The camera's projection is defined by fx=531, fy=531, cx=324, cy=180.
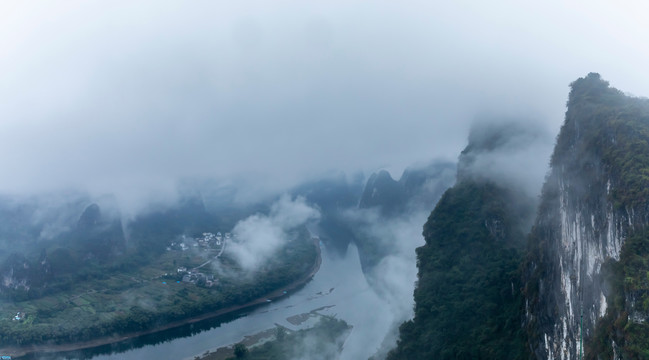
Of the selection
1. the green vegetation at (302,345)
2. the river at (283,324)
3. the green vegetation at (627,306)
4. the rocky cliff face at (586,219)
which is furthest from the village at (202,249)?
the green vegetation at (627,306)

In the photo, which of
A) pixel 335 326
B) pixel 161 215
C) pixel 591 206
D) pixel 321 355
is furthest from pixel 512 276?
pixel 161 215

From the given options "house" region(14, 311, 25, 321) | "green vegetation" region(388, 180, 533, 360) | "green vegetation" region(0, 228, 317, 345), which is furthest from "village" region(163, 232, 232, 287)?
"green vegetation" region(388, 180, 533, 360)

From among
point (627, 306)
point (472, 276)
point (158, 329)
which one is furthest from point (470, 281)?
point (158, 329)

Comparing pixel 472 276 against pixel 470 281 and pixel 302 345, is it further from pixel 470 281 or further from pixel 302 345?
pixel 302 345

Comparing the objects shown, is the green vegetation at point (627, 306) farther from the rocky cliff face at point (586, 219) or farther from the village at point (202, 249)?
the village at point (202, 249)

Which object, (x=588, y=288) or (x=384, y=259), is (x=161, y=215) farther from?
(x=588, y=288)

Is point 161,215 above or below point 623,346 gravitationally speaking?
above

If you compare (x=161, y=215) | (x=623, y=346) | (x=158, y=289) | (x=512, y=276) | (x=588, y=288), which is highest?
(x=161, y=215)

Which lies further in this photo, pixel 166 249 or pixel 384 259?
pixel 166 249
